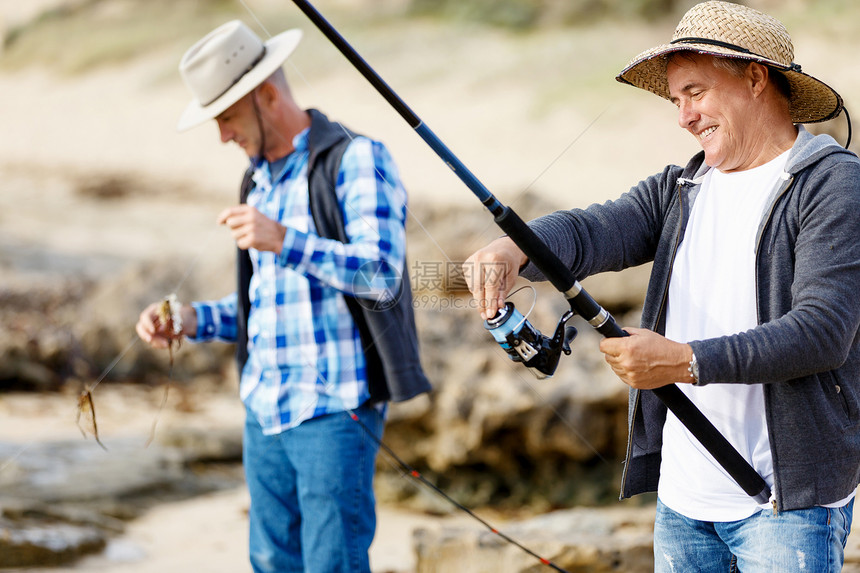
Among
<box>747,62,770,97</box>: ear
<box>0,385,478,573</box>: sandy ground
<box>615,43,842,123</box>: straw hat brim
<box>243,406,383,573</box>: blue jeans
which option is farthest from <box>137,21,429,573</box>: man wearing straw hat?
<box>0,385,478,573</box>: sandy ground

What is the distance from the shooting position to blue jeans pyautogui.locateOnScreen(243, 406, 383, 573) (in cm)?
228

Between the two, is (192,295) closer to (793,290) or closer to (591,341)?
(591,341)

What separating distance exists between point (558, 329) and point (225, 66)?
140 centimetres

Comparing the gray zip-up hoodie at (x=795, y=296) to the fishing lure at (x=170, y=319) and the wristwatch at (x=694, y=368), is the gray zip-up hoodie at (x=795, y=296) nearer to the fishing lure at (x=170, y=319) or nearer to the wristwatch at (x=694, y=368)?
the wristwatch at (x=694, y=368)

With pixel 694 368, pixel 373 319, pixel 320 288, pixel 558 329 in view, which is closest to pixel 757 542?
pixel 694 368

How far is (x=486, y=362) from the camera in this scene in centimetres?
449

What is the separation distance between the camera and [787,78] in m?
1.59

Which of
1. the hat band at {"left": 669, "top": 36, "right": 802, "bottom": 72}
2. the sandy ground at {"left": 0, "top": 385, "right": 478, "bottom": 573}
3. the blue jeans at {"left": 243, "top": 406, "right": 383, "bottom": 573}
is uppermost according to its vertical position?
the hat band at {"left": 669, "top": 36, "right": 802, "bottom": 72}

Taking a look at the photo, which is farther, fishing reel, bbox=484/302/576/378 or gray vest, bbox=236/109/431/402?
gray vest, bbox=236/109/431/402

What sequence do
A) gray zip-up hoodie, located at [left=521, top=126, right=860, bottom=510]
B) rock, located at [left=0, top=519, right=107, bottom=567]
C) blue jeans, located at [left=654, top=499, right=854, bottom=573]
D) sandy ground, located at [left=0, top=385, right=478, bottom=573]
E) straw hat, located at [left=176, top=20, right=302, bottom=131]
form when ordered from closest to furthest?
1. gray zip-up hoodie, located at [left=521, top=126, right=860, bottom=510]
2. blue jeans, located at [left=654, top=499, right=854, bottom=573]
3. straw hat, located at [left=176, top=20, right=302, bottom=131]
4. rock, located at [left=0, top=519, right=107, bottom=567]
5. sandy ground, located at [left=0, top=385, right=478, bottom=573]

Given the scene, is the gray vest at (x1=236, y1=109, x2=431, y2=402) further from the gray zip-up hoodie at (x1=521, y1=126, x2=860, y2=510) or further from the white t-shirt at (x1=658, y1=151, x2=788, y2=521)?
the white t-shirt at (x1=658, y1=151, x2=788, y2=521)

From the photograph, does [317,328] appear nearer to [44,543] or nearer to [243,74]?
[243,74]

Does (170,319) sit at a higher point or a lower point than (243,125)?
lower

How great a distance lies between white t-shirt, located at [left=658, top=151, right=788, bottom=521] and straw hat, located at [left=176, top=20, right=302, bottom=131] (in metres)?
1.32
